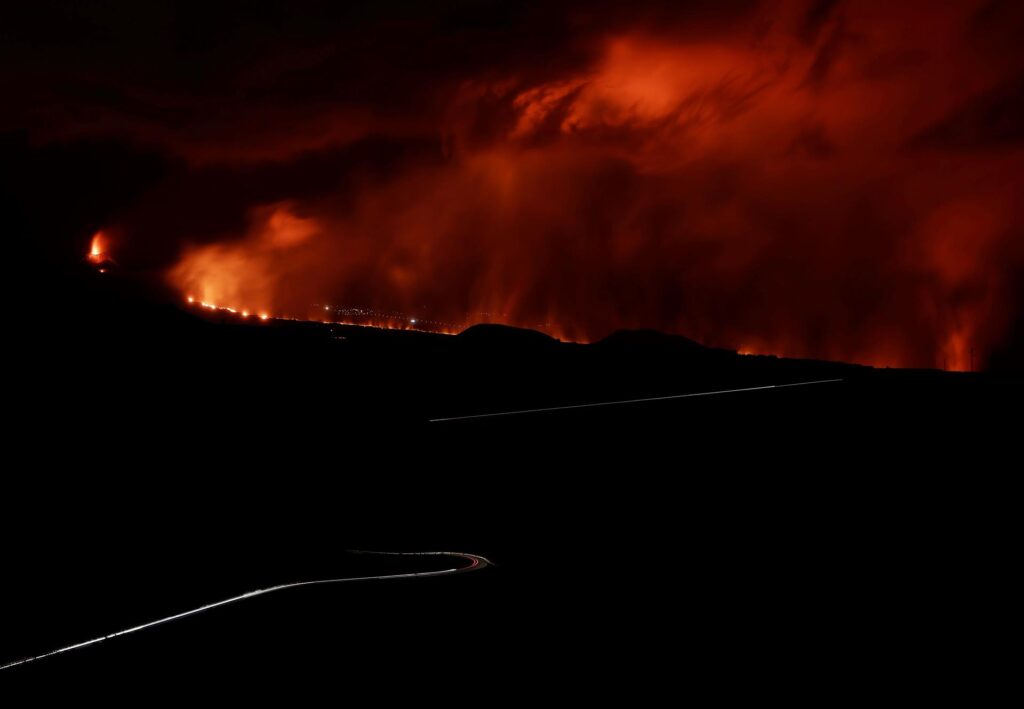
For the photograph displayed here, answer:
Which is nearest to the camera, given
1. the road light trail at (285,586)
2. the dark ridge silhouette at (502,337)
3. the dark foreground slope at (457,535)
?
the road light trail at (285,586)

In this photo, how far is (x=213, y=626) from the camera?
1.70 m

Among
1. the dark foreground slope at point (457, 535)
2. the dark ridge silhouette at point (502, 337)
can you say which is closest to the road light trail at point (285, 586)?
the dark foreground slope at point (457, 535)

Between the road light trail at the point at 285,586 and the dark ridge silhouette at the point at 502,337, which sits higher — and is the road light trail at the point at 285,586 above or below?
below

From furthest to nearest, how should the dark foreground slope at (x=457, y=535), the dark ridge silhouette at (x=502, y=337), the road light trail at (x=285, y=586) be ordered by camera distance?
1. the dark ridge silhouette at (x=502, y=337)
2. the dark foreground slope at (x=457, y=535)
3. the road light trail at (x=285, y=586)

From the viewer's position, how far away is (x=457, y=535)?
3424 millimetres

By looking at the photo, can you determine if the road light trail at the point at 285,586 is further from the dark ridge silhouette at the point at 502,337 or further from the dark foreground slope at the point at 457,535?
the dark ridge silhouette at the point at 502,337

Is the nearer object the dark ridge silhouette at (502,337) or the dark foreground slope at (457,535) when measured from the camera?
the dark foreground slope at (457,535)

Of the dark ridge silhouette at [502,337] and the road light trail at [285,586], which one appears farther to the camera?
the dark ridge silhouette at [502,337]

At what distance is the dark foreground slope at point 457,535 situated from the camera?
1.74 meters

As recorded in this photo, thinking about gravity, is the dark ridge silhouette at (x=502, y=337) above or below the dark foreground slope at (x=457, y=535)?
above

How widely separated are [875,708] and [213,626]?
5.07 feet

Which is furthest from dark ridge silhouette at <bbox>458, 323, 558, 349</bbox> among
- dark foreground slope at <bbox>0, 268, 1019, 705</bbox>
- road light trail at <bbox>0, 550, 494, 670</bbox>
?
road light trail at <bbox>0, 550, 494, 670</bbox>

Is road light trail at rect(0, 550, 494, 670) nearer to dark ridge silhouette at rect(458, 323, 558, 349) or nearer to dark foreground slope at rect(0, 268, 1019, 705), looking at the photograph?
dark foreground slope at rect(0, 268, 1019, 705)

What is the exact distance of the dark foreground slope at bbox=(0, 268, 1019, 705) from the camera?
174 centimetres
